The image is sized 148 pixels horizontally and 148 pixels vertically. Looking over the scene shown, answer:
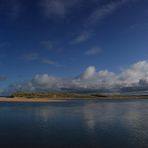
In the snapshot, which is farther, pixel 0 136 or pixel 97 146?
pixel 0 136

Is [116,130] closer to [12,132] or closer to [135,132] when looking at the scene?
[135,132]

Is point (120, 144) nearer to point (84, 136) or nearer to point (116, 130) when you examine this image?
point (84, 136)

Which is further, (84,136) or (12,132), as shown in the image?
(12,132)

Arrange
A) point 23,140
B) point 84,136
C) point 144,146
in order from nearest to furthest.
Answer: point 144,146 < point 23,140 < point 84,136

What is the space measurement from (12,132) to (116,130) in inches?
580

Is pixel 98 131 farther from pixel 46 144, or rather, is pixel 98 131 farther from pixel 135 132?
pixel 46 144

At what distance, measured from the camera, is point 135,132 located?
3519 cm

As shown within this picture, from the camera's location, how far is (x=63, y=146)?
27234 mm

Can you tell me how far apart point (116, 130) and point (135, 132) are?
299 centimetres

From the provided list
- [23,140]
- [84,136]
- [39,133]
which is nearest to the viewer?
[23,140]

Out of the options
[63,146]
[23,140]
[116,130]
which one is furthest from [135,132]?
[23,140]

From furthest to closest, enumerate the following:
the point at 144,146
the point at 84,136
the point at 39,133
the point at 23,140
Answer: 1. the point at 39,133
2. the point at 84,136
3. the point at 23,140
4. the point at 144,146

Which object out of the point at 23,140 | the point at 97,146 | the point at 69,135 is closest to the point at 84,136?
the point at 69,135

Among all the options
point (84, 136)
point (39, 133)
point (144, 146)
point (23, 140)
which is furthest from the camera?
point (39, 133)
